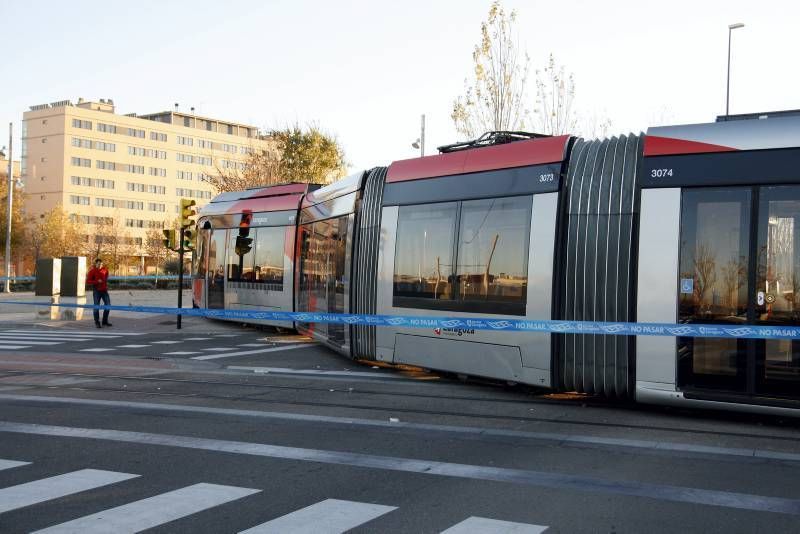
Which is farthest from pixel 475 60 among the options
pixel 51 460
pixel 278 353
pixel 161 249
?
pixel 161 249

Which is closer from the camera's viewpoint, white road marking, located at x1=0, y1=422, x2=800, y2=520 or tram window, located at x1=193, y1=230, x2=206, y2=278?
white road marking, located at x1=0, y1=422, x2=800, y2=520

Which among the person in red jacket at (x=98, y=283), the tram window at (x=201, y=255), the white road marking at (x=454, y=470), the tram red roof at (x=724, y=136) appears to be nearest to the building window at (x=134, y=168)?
the tram window at (x=201, y=255)

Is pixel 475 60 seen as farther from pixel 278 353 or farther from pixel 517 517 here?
pixel 517 517

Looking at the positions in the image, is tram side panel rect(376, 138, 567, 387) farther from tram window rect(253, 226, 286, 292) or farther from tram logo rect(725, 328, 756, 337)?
tram window rect(253, 226, 286, 292)

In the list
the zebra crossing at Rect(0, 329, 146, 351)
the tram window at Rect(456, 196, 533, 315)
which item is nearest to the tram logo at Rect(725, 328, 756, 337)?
the tram window at Rect(456, 196, 533, 315)

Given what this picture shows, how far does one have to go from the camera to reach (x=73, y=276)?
3033 centimetres

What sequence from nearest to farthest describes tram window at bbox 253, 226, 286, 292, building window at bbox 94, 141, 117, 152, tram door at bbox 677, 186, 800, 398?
tram door at bbox 677, 186, 800, 398, tram window at bbox 253, 226, 286, 292, building window at bbox 94, 141, 117, 152

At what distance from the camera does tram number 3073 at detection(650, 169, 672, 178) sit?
31.6 feet

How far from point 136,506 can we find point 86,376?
8.27 m

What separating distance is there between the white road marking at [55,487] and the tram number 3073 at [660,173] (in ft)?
20.6

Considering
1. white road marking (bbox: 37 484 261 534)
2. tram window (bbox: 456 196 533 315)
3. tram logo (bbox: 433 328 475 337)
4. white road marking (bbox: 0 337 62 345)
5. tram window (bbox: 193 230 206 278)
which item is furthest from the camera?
tram window (bbox: 193 230 206 278)

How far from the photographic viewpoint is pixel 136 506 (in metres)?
5.98

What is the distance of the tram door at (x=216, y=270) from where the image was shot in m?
24.9

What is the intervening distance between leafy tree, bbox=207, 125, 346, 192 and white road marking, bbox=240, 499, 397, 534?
44601 millimetres
